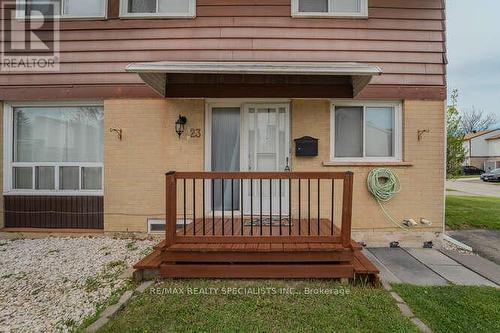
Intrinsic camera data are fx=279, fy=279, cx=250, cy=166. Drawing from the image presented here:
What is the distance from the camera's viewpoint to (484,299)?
304cm

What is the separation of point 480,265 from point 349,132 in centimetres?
281

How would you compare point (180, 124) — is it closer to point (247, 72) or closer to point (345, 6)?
point (247, 72)

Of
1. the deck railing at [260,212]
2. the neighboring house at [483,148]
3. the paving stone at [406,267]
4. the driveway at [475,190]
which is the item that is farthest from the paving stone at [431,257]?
the neighboring house at [483,148]

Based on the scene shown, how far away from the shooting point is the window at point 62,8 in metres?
5.27

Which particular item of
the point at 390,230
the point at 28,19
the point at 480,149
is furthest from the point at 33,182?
the point at 480,149

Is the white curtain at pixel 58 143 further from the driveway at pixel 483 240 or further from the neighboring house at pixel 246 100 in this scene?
the driveway at pixel 483 240

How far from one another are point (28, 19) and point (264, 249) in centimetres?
620

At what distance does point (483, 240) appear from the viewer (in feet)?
17.4

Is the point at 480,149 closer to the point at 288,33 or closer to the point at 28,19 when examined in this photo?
the point at 288,33

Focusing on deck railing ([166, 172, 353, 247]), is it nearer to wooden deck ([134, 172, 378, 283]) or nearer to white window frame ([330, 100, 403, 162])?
wooden deck ([134, 172, 378, 283])

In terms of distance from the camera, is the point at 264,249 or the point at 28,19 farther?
the point at 28,19

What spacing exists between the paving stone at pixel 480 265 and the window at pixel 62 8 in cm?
738

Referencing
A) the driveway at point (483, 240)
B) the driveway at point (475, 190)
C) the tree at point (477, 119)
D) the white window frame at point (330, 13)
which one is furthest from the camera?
the tree at point (477, 119)

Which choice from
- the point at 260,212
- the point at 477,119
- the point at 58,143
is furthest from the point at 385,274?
the point at 477,119
